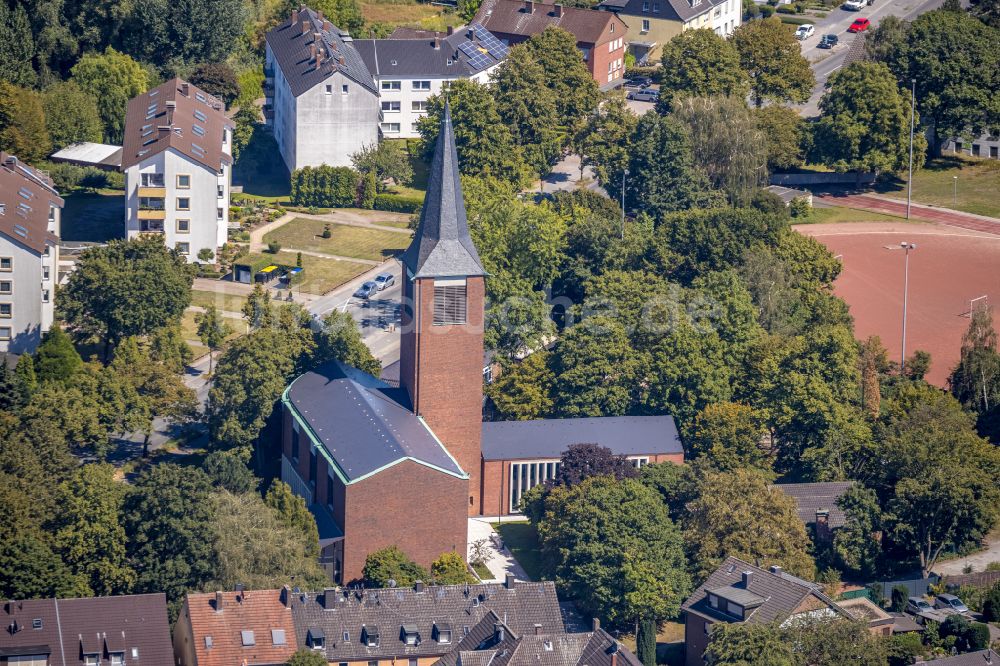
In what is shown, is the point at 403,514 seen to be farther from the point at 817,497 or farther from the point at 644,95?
the point at 644,95

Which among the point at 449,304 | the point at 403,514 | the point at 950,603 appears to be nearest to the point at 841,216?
the point at 950,603

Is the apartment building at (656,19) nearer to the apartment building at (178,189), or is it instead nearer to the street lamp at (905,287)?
the street lamp at (905,287)

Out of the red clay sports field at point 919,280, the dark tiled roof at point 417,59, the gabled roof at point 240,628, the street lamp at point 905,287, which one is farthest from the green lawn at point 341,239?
the gabled roof at point 240,628

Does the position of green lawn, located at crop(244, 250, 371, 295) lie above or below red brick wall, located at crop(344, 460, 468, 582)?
above

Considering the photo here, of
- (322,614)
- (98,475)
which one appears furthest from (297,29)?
(322,614)

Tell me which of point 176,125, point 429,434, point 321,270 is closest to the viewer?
point 429,434

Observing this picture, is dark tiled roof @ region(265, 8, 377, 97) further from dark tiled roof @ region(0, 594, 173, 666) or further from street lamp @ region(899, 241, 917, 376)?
dark tiled roof @ region(0, 594, 173, 666)

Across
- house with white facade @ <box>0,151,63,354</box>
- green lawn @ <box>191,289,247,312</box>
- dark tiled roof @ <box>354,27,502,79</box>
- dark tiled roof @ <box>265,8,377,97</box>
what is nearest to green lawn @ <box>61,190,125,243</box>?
green lawn @ <box>191,289,247,312</box>
